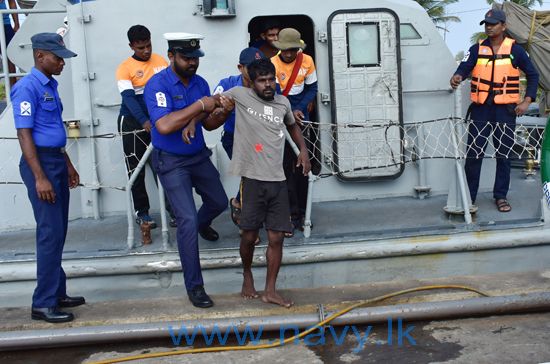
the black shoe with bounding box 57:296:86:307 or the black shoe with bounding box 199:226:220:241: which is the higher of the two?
the black shoe with bounding box 199:226:220:241

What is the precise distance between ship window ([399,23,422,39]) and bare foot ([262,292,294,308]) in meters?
2.58

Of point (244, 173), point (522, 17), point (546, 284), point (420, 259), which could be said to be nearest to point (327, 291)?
point (420, 259)

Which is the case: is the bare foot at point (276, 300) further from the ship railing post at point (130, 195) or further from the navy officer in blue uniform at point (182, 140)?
the ship railing post at point (130, 195)

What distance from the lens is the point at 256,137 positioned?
4336mm

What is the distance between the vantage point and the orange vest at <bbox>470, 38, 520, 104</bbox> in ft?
17.9

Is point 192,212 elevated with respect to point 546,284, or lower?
elevated

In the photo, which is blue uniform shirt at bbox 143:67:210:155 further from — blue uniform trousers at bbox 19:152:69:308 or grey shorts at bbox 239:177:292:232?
blue uniform trousers at bbox 19:152:69:308

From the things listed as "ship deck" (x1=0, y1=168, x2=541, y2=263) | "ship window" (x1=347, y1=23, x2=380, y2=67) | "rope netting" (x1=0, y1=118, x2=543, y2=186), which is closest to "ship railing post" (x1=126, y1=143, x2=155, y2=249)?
"ship deck" (x1=0, y1=168, x2=541, y2=263)

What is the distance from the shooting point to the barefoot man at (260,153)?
4.30 meters

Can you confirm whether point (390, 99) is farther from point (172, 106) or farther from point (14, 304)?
point (14, 304)

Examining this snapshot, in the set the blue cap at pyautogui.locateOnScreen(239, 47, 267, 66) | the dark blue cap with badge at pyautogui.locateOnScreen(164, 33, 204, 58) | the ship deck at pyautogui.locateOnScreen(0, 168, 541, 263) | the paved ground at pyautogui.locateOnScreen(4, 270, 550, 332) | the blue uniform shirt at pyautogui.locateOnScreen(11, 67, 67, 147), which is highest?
the dark blue cap with badge at pyautogui.locateOnScreen(164, 33, 204, 58)

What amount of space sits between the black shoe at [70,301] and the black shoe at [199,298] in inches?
30.7

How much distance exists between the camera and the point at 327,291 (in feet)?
15.8

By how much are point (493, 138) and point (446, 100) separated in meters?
0.53
